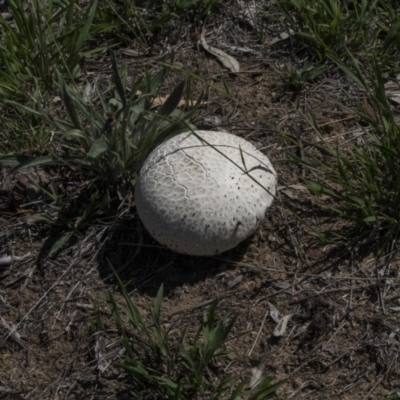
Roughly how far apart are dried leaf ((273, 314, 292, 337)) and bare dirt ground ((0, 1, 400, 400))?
0.02m

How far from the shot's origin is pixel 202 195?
257 cm

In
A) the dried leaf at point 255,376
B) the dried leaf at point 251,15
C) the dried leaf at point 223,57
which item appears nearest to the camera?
the dried leaf at point 255,376

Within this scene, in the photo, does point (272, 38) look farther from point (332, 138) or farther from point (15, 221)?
point (15, 221)

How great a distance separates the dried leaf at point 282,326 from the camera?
2.55 m

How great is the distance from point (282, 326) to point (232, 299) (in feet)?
0.62

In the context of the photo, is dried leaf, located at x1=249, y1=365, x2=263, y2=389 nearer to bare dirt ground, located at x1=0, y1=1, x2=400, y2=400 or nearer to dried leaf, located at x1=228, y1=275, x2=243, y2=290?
bare dirt ground, located at x1=0, y1=1, x2=400, y2=400

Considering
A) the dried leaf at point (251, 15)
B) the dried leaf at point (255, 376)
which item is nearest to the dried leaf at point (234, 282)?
the dried leaf at point (255, 376)

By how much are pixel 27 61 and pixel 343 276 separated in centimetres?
151

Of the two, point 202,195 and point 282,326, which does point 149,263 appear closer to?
point 202,195

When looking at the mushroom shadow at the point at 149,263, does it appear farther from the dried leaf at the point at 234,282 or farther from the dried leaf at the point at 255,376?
the dried leaf at the point at 255,376

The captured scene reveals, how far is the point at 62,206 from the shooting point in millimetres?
2891

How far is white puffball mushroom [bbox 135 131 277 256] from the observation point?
2.57m

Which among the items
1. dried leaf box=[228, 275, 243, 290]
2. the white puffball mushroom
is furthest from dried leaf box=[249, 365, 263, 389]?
the white puffball mushroom

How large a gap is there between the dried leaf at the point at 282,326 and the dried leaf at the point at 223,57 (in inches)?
45.5
